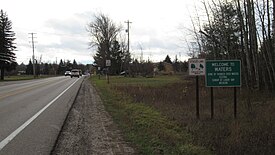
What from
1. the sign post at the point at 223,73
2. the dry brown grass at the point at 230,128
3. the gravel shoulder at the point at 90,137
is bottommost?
the gravel shoulder at the point at 90,137

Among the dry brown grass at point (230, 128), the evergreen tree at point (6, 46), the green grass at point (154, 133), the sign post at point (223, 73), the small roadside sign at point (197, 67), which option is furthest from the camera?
the evergreen tree at point (6, 46)

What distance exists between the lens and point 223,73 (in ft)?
42.2

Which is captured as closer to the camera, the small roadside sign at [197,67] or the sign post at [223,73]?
the sign post at [223,73]

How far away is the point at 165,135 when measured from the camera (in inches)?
380

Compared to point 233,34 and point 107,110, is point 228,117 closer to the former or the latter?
point 107,110

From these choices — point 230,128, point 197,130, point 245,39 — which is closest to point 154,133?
point 197,130

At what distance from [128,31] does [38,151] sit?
208ft

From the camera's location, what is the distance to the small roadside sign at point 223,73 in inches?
504

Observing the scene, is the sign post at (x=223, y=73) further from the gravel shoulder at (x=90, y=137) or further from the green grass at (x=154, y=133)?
the gravel shoulder at (x=90, y=137)

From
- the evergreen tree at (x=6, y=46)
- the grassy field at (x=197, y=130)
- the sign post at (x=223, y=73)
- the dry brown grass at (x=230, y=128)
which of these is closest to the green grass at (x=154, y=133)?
the grassy field at (x=197, y=130)

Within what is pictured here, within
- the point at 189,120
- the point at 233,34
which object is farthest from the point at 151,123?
the point at 233,34

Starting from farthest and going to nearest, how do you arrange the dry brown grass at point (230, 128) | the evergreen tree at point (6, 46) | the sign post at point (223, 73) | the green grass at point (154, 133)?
the evergreen tree at point (6, 46) < the sign post at point (223, 73) < the dry brown grass at point (230, 128) < the green grass at point (154, 133)

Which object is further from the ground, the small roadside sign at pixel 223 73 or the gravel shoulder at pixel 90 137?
the small roadside sign at pixel 223 73

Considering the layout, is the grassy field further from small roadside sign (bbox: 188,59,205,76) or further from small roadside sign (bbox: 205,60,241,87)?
small roadside sign (bbox: 188,59,205,76)
